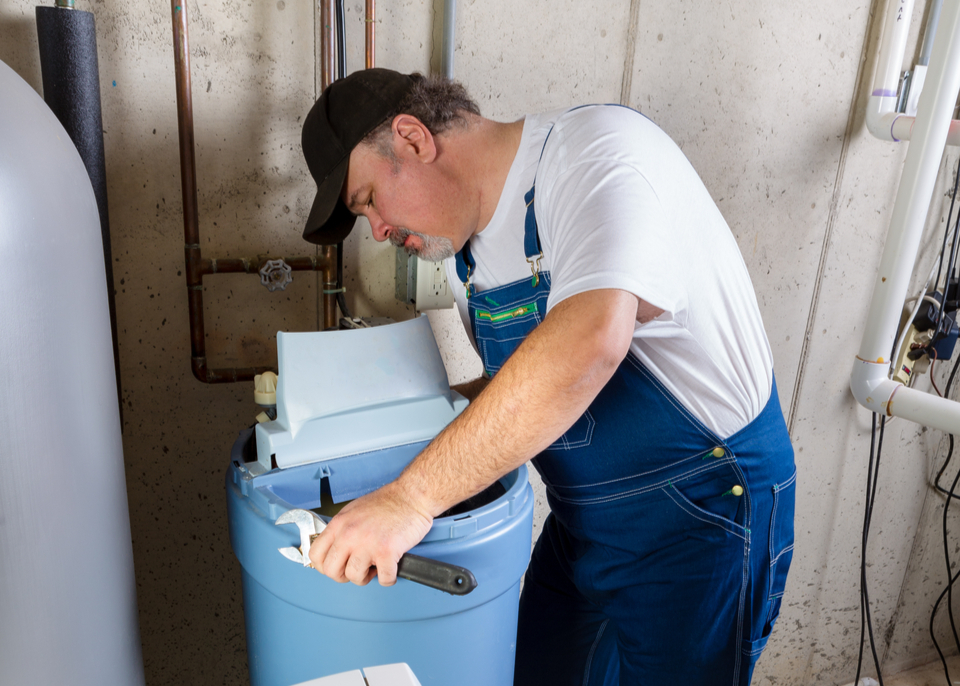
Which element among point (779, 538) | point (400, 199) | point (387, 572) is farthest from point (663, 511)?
point (400, 199)

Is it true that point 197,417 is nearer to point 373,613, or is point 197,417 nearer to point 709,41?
point 373,613

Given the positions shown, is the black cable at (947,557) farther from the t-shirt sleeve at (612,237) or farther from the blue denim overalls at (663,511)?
the t-shirt sleeve at (612,237)

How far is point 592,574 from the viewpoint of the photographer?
4.00ft

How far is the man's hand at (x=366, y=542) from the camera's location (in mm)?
815

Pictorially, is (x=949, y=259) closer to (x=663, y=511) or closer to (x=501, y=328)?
(x=663, y=511)

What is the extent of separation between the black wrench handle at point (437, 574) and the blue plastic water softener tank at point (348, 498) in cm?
4

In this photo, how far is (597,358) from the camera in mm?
824

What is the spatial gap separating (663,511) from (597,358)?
0.39 meters

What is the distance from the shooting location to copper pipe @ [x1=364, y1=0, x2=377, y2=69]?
1.20 m

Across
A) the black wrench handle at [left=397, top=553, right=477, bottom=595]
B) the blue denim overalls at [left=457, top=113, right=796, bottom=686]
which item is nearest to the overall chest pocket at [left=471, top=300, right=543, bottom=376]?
the blue denim overalls at [left=457, top=113, right=796, bottom=686]

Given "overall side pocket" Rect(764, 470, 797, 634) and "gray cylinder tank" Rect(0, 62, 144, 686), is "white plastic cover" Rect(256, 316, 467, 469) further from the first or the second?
"overall side pocket" Rect(764, 470, 797, 634)

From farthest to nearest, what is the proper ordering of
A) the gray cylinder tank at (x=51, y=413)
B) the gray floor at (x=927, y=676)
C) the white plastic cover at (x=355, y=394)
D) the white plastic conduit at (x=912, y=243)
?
the gray floor at (x=927, y=676)
the white plastic conduit at (x=912, y=243)
the white plastic cover at (x=355, y=394)
the gray cylinder tank at (x=51, y=413)

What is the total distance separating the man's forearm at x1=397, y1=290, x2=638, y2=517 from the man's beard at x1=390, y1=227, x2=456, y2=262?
0.32m

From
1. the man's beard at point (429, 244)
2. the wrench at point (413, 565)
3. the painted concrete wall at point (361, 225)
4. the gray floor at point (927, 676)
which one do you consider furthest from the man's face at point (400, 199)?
the gray floor at point (927, 676)
